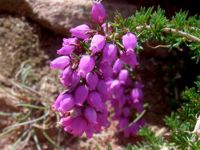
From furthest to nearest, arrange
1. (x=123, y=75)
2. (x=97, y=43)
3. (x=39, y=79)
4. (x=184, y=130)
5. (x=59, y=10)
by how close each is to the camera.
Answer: (x=39, y=79), (x=59, y=10), (x=123, y=75), (x=184, y=130), (x=97, y=43)

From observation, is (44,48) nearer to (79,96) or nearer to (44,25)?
(44,25)

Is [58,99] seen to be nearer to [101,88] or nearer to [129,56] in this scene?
[101,88]

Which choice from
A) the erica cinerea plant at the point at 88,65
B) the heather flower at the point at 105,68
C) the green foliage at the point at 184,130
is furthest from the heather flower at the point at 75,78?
the green foliage at the point at 184,130

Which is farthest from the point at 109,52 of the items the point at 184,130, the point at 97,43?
the point at 184,130

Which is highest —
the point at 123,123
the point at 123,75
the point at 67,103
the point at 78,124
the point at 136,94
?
the point at 67,103

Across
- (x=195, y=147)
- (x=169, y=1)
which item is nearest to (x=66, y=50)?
(x=195, y=147)

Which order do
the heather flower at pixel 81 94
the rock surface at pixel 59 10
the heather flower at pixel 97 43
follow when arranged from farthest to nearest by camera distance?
the rock surface at pixel 59 10 → the heather flower at pixel 81 94 → the heather flower at pixel 97 43

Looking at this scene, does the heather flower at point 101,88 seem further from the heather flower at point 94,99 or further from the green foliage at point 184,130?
the green foliage at point 184,130

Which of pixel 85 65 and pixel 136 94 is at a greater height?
pixel 85 65

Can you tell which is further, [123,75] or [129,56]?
[123,75]
